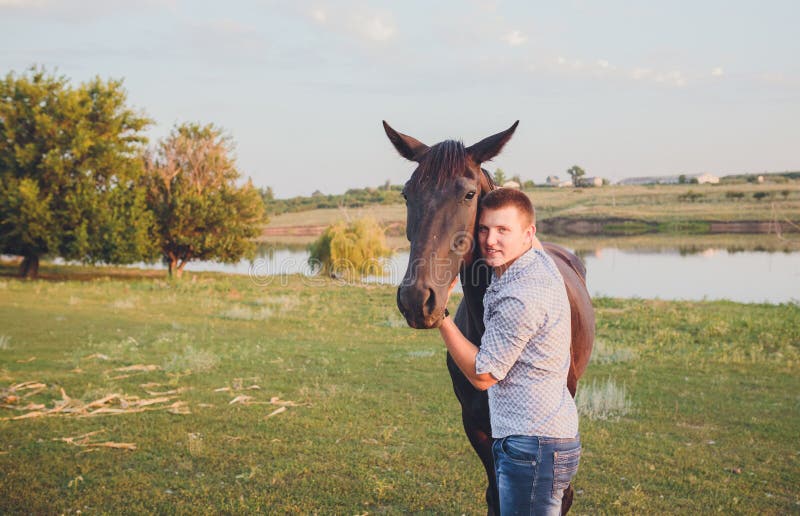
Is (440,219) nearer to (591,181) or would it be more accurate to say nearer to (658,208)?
(658,208)

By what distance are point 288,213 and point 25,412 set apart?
65.6 meters

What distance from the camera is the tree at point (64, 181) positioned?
21906 millimetres

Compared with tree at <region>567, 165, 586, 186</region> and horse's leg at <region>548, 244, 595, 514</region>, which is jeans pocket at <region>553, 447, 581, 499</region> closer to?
horse's leg at <region>548, 244, 595, 514</region>

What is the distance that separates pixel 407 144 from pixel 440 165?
410 mm

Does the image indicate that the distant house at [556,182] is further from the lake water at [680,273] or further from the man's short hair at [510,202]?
the man's short hair at [510,202]

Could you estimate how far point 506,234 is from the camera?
8.12ft

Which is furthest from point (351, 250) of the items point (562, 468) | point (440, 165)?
point (562, 468)

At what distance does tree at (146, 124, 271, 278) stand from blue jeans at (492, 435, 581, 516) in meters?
23.6

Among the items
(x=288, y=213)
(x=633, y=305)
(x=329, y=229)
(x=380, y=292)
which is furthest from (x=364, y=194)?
(x=633, y=305)

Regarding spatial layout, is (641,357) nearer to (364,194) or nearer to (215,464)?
(215,464)

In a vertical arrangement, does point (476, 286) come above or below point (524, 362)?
above

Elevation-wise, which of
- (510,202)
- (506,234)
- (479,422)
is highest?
(510,202)

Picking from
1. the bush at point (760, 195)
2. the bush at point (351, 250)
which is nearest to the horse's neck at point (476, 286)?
the bush at point (351, 250)

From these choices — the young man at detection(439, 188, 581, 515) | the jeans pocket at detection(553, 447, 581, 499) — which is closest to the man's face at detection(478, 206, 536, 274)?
the young man at detection(439, 188, 581, 515)
